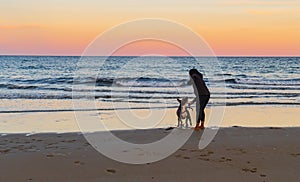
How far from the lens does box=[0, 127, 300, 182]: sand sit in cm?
659

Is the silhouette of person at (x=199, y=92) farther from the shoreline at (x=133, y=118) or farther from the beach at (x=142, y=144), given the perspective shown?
the shoreline at (x=133, y=118)

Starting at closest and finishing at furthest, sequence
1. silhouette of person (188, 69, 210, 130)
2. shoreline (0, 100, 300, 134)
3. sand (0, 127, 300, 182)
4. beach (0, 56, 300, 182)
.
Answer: sand (0, 127, 300, 182), beach (0, 56, 300, 182), silhouette of person (188, 69, 210, 130), shoreline (0, 100, 300, 134)

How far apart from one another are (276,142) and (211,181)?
357 cm

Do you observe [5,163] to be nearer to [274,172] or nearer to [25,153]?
[25,153]

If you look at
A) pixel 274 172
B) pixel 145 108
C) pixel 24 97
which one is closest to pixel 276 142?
pixel 274 172

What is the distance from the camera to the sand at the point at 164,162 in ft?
21.6

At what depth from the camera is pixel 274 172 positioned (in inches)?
269

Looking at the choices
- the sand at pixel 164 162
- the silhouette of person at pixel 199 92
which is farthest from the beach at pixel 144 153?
the silhouette of person at pixel 199 92

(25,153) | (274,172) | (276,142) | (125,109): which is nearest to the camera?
(274,172)

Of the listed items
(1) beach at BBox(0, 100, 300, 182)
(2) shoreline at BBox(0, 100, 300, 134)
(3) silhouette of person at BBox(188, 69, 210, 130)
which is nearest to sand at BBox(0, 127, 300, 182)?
(1) beach at BBox(0, 100, 300, 182)

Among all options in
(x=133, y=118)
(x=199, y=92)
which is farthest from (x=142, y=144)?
(x=133, y=118)

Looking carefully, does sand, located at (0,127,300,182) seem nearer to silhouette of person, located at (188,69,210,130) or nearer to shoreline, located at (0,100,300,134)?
silhouette of person, located at (188,69,210,130)

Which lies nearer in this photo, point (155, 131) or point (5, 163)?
point (5, 163)

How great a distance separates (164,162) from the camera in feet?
24.4
